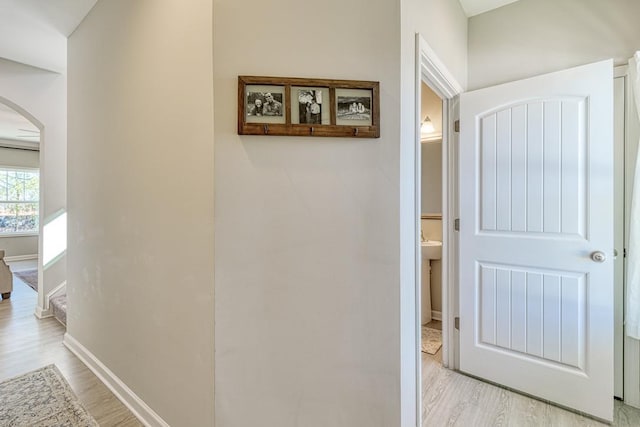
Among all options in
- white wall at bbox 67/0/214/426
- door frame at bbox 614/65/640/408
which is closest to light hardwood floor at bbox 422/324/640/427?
door frame at bbox 614/65/640/408

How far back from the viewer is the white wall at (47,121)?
300cm

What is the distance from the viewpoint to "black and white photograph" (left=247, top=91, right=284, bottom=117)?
1177mm

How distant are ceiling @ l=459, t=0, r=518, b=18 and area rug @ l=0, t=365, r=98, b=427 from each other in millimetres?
3571

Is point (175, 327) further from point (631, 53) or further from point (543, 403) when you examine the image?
point (631, 53)

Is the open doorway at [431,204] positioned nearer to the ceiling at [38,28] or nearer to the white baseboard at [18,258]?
the ceiling at [38,28]

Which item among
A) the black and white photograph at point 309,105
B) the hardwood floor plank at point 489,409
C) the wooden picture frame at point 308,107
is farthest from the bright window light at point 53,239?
the hardwood floor plank at point 489,409

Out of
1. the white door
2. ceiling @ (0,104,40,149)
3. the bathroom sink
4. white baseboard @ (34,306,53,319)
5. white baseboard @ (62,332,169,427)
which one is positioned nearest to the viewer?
white baseboard @ (62,332,169,427)

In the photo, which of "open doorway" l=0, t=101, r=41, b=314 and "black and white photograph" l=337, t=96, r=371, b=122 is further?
"open doorway" l=0, t=101, r=41, b=314

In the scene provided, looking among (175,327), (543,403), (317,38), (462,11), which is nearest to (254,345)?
(175,327)

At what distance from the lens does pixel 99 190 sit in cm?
206

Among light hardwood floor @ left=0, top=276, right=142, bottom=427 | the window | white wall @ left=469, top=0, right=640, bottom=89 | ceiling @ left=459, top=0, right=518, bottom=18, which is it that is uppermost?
ceiling @ left=459, top=0, right=518, bottom=18

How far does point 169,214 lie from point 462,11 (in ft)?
7.93

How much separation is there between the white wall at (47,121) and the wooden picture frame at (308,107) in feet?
11.0

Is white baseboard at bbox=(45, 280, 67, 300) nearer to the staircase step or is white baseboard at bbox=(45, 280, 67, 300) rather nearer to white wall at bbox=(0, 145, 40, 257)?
the staircase step
